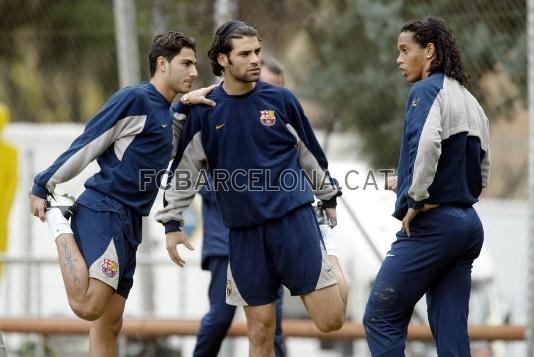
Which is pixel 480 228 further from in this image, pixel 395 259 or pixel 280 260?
pixel 280 260

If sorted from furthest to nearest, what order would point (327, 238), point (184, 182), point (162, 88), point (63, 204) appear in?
point (327, 238)
point (184, 182)
point (162, 88)
point (63, 204)

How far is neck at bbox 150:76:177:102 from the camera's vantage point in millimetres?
7418

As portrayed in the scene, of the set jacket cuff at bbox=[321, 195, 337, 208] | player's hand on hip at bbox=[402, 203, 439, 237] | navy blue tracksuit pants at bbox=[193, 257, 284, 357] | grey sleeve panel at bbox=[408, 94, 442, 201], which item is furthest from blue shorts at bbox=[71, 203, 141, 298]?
grey sleeve panel at bbox=[408, 94, 442, 201]

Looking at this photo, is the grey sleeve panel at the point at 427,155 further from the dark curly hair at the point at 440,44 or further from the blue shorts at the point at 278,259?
the blue shorts at the point at 278,259

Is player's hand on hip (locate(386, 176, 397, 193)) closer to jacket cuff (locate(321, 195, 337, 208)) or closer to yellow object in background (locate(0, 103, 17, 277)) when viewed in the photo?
jacket cuff (locate(321, 195, 337, 208))

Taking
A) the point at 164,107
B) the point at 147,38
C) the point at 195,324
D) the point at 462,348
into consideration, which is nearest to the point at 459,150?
the point at 462,348

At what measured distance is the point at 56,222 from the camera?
7.22 metres

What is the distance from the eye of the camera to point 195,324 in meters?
10.7

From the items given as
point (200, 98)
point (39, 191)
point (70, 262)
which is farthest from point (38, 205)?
point (200, 98)

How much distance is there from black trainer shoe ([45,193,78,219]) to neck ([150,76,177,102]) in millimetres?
834

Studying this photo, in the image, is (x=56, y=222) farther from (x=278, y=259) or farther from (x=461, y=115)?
(x=461, y=115)

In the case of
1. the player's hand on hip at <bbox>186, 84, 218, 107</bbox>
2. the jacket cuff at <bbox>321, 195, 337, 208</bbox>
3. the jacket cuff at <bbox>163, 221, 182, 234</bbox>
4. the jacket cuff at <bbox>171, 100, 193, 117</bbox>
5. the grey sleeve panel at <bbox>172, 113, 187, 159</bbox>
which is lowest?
the jacket cuff at <bbox>163, 221, 182, 234</bbox>

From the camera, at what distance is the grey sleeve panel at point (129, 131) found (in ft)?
23.8

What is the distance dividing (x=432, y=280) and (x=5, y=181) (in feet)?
20.7
